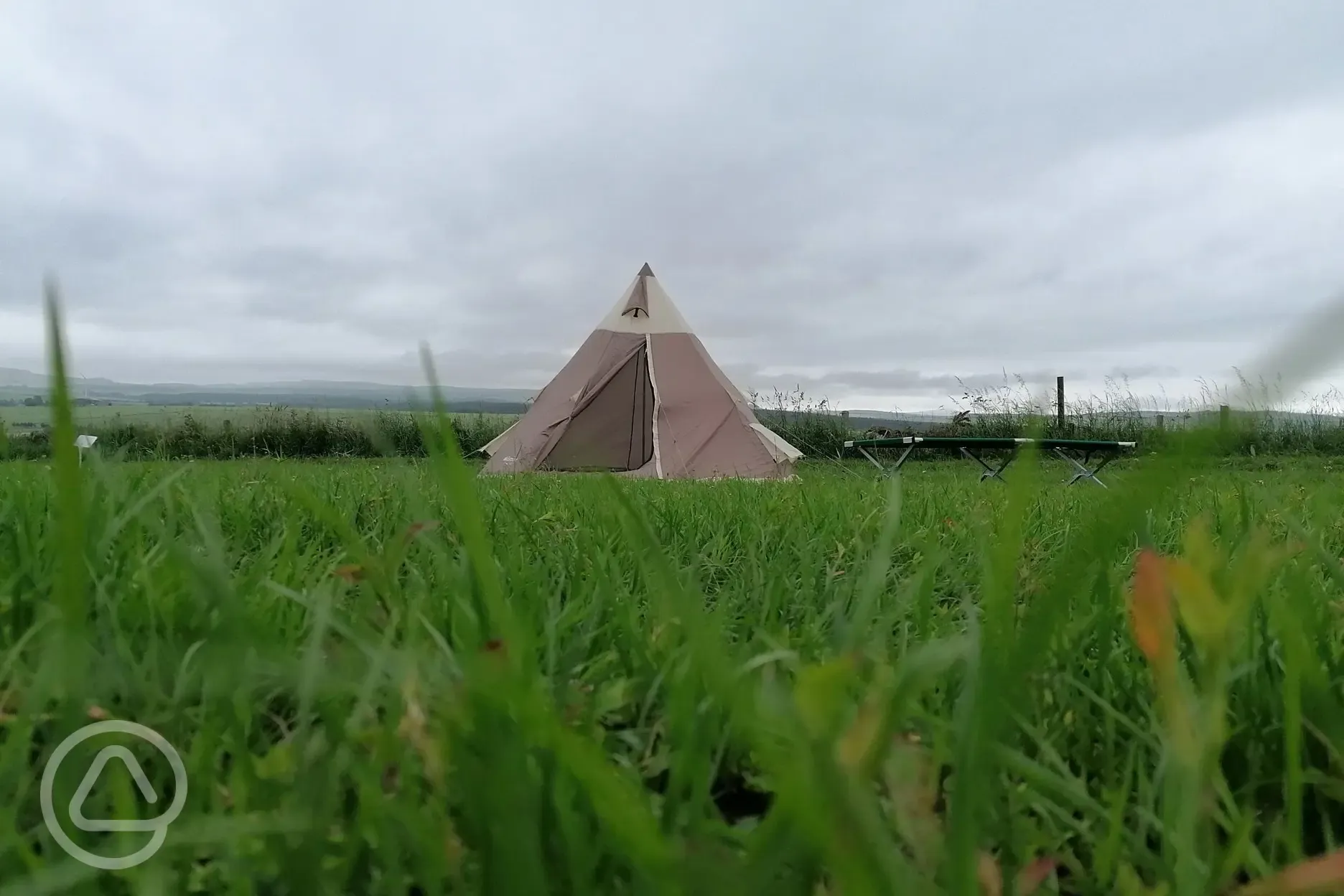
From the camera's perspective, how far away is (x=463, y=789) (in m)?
0.40

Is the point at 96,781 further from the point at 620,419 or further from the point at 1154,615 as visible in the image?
the point at 620,419

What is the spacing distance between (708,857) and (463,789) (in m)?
0.15

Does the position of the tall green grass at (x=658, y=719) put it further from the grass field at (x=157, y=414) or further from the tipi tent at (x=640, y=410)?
the tipi tent at (x=640, y=410)

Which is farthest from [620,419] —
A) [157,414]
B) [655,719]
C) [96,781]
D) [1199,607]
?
[1199,607]

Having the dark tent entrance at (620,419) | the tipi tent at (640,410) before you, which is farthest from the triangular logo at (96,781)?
the dark tent entrance at (620,419)

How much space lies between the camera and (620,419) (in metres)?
8.02

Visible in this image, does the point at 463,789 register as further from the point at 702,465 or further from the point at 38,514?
the point at 702,465

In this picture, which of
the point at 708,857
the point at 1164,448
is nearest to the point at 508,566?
the point at 708,857

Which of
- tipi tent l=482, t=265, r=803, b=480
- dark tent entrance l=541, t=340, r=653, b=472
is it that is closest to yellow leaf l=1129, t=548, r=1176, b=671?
tipi tent l=482, t=265, r=803, b=480

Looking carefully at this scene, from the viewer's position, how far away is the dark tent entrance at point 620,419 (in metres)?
7.88

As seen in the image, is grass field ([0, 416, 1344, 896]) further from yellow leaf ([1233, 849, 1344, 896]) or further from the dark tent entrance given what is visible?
the dark tent entrance

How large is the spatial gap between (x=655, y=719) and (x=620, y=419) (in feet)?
24.3

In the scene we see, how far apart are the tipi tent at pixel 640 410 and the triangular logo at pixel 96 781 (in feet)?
22.5

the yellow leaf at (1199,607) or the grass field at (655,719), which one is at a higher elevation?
the yellow leaf at (1199,607)
